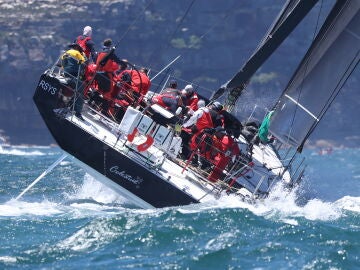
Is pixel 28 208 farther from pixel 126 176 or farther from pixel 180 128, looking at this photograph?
pixel 180 128

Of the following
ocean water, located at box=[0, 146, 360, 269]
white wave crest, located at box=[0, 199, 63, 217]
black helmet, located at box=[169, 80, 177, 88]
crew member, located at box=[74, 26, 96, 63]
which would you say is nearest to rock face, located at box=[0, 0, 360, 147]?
black helmet, located at box=[169, 80, 177, 88]

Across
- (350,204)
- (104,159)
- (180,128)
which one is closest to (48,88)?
(104,159)

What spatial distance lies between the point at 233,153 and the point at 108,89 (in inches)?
100

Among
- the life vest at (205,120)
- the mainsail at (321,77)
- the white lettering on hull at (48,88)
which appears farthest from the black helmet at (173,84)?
the white lettering on hull at (48,88)

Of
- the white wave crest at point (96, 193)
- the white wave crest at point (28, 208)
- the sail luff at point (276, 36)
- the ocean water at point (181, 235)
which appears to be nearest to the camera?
the ocean water at point (181, 235)

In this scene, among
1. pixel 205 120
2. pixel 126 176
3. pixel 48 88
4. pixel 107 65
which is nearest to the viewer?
pixel 126 176

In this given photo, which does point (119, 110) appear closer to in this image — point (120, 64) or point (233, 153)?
point (120, 64)

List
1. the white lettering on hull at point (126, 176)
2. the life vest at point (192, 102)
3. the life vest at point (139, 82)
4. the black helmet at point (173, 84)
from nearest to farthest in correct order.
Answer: the white lettering on hull at point (126, 176) → the life vest at point (139, 82) → the life vest at point (192, 102) → the black helmet at point (173, 84)

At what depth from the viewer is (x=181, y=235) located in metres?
12.8

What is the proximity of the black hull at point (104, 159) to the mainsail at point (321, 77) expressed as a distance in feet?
10.3

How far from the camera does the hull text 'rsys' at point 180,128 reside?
15.2 m

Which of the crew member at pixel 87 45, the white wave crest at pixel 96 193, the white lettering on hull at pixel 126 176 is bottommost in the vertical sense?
the white wave crest at pixel 96 193

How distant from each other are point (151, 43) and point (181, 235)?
8299cm

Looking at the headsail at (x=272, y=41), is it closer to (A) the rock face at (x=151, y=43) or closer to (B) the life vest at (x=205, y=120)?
(B) the life vest at (x=205, y=120)
